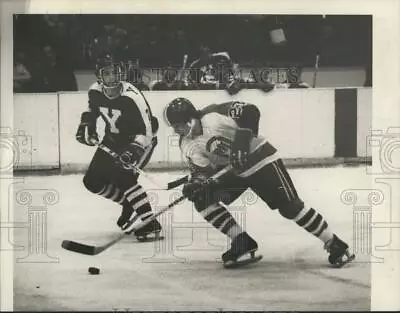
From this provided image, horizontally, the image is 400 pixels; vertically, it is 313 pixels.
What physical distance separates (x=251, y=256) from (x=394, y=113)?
1.52ft

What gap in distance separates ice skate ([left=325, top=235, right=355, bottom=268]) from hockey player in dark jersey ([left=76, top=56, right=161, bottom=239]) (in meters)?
0.40

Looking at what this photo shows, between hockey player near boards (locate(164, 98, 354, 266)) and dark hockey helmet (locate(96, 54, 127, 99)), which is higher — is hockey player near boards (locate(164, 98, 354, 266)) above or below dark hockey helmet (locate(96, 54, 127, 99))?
below

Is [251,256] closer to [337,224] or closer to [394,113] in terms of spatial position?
[337,224]

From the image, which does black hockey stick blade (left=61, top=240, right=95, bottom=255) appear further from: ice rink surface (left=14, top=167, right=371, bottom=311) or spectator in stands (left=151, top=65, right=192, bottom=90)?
spectator in stands (left=151, top=65, right=192, bottom=90)

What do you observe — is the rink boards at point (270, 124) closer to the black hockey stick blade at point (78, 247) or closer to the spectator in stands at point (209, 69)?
the spectator in stands at point (209, 69)

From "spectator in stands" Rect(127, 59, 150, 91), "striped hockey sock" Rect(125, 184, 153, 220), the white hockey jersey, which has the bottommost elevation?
"striped hockey sock" Rect(125, 184, 153, 220)

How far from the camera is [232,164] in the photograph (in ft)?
4.51

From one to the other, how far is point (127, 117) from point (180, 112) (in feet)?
0.40

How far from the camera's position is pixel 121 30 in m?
1.35

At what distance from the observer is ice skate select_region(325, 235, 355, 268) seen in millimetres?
1380

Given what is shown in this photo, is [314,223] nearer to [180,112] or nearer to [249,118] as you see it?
[249,118]

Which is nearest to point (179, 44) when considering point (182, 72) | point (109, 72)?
point (182, 72)

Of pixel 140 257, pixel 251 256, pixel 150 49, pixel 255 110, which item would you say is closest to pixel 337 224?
pixel 251 256

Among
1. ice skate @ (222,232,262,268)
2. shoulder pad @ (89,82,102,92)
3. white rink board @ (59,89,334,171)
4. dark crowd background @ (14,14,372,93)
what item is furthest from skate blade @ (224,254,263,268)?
shoulder pad @ (89,82,102,92)
